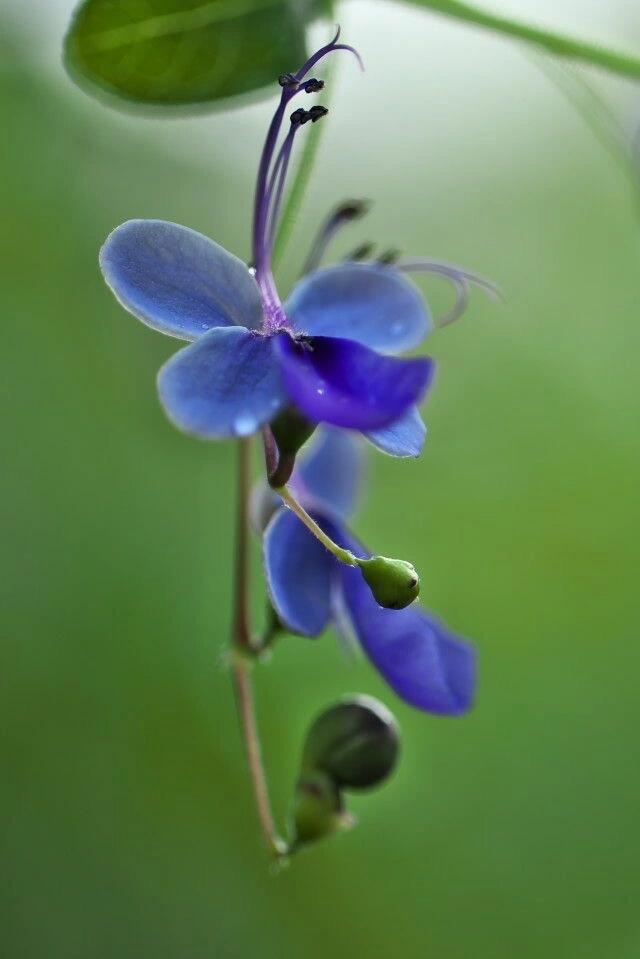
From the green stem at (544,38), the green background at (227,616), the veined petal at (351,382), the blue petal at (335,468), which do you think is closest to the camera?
the veined petal at (351,382)

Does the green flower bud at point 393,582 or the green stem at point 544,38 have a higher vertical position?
the green stem at point 544,38

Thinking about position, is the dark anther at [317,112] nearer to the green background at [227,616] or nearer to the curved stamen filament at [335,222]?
the curved stamen filament at [335,222]

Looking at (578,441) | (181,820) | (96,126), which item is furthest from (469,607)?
(96,126)

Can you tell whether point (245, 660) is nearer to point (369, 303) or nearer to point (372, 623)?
point (372, 623)

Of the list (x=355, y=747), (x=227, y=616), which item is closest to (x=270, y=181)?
(x=355, y=747)

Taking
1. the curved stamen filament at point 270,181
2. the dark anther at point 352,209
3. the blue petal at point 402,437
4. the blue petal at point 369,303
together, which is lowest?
the blue petal at point 402,437

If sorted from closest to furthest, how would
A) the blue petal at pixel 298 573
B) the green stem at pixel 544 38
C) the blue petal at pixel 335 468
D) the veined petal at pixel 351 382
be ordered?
1. the veined petal at pixel 351 382
2. the blue petal at pixel 298 573
3. the green stem at pixel 544 38
4. the blue petal at pixel 335 468

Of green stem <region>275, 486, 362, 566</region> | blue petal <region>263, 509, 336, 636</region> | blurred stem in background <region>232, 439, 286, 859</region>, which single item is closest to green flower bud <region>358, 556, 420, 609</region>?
green stem <region>275, 486, 362, 566</region>

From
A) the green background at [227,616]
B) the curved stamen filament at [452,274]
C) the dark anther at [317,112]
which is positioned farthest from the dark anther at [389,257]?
the green background at [227,616]
